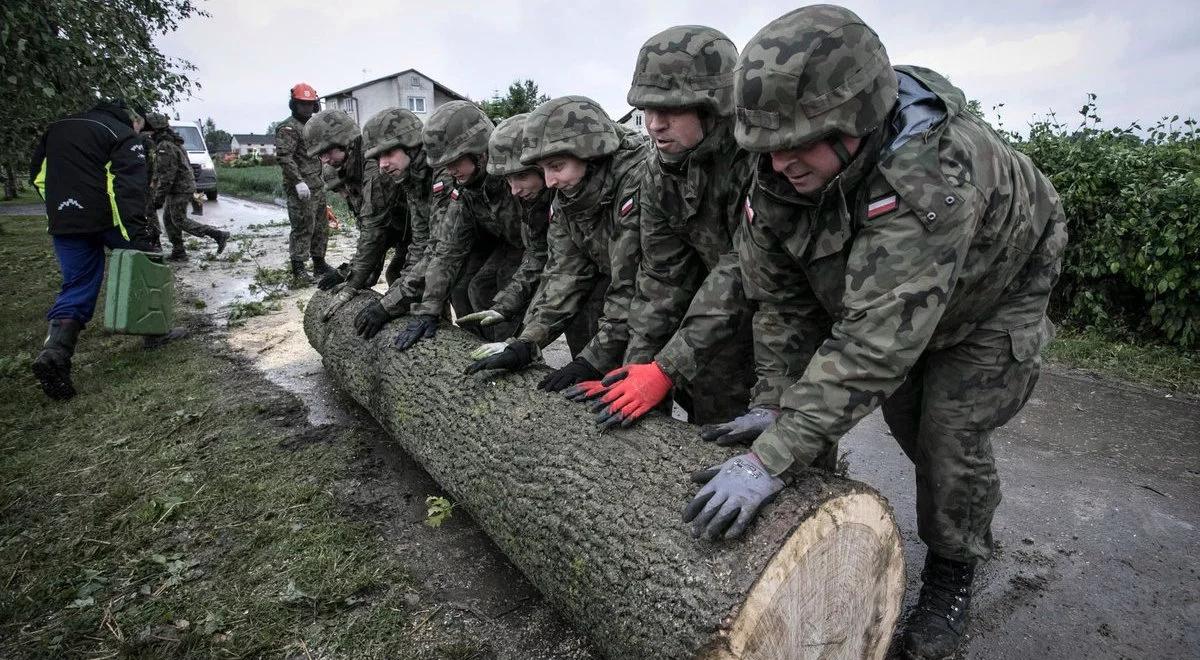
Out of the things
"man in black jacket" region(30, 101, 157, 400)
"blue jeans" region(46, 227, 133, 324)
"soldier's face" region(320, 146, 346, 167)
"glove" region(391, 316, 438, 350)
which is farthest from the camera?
"soldier's face" region(320, 146, 346, 167)

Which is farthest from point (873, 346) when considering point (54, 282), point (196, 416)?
point (54, 282)

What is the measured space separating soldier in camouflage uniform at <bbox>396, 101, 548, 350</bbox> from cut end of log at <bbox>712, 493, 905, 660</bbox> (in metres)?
2.28

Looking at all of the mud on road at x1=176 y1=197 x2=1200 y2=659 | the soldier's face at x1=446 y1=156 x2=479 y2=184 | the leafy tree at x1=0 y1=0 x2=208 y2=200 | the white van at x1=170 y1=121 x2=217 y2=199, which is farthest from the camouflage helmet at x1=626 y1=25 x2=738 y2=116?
the white van at x1=170 y1=121 x2=217 y2=199

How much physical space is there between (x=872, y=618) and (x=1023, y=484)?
199cm

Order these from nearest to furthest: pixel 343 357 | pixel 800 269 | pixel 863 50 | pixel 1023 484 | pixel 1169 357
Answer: pixel 863 50 → pixel 800 269 → pixel 1023 484 → pixel 343 357 → pixel 1169 357

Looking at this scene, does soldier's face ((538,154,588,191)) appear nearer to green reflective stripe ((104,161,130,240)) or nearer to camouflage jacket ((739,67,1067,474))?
camouflage jacket ((739,67,1067,474))

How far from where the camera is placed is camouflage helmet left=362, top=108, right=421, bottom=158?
14.2ft

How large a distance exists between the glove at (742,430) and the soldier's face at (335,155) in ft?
14.1

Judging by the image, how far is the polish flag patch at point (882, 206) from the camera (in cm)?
168

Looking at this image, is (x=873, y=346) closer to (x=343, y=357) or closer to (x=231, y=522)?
(x=231, y=522)

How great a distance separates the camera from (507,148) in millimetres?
3291

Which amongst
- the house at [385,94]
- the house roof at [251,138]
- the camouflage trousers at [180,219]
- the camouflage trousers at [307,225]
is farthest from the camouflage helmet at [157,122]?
the house roof at [251,138]

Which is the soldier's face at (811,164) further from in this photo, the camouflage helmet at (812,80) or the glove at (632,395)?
the glove at (632,395)

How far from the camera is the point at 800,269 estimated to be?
85.2 inches
